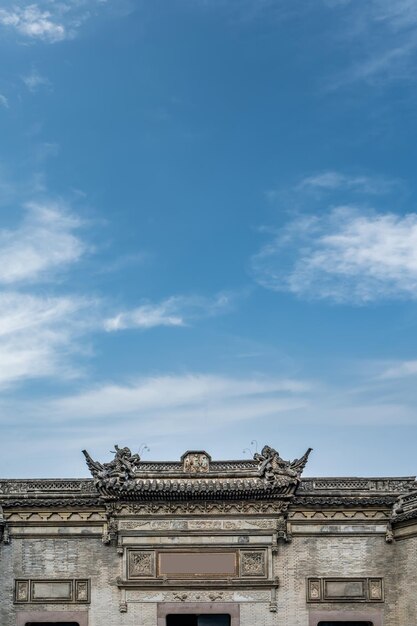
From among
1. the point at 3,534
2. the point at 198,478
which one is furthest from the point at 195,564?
the point at 3,534

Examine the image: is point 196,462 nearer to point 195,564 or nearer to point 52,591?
point 195,564

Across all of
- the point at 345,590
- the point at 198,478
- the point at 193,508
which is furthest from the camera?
the point at 198,478

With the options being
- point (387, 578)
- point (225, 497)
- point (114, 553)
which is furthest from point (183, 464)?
point (387, 578)

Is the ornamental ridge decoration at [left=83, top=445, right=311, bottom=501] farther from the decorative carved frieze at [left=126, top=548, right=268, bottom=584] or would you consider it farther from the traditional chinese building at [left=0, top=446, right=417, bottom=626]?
the decorative carved frieze at [left=126, top=548, right=268, bottom=584]

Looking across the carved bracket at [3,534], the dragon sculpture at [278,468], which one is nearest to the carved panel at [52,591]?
the carved bracket at [3,534]

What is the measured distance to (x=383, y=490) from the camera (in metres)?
23.8

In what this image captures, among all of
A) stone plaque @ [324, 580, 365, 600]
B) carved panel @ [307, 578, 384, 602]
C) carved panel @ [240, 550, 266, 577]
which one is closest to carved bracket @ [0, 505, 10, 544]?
carved panel @ [240, 550, 266, 577]

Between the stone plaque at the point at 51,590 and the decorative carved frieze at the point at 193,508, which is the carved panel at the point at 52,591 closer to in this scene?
the stone plaque at the point at 51,590

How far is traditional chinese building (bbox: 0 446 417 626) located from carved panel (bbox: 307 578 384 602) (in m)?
0.03

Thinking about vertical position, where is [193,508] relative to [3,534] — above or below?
above

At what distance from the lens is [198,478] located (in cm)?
2353

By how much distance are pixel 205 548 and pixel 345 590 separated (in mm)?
4198

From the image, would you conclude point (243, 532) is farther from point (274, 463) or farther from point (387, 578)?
point (387, 578)

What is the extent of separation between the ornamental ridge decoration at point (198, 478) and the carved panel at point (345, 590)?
2.68 metres
